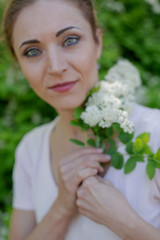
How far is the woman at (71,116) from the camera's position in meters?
1.40

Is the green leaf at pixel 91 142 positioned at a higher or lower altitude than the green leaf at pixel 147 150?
higher

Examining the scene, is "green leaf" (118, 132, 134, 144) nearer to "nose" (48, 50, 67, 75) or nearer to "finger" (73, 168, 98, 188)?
"finger" (73, 168, 98, 188)

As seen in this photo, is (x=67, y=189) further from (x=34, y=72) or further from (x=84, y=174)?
(x=34, y=72)

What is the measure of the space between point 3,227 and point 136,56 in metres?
2.37

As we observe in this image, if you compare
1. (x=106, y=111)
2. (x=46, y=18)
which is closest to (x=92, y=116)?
(x=106, y=111)

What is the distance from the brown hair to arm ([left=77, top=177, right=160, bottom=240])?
798 millimetres

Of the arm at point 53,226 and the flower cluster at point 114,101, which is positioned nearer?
the flower cluster at point 114,101

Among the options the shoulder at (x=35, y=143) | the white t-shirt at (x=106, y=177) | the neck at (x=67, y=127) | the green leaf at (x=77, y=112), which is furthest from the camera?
the shoulder at (x=35, y=143)

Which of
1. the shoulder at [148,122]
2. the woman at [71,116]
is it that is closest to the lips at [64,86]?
the woman at [71,116]

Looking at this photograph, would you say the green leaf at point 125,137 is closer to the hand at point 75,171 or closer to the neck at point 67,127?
the hand at point 75,171

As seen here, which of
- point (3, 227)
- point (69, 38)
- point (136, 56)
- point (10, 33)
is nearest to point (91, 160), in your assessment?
point (69, 38)

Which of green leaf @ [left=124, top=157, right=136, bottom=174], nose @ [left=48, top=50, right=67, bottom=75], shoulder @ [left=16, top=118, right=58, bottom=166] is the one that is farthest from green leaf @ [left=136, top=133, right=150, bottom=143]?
shoulder @ [left=16, top=118, right=58, bottom=166]

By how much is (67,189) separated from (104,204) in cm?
22

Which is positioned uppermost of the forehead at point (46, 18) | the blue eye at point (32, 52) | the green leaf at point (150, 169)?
the forehead at point (46, 18)
